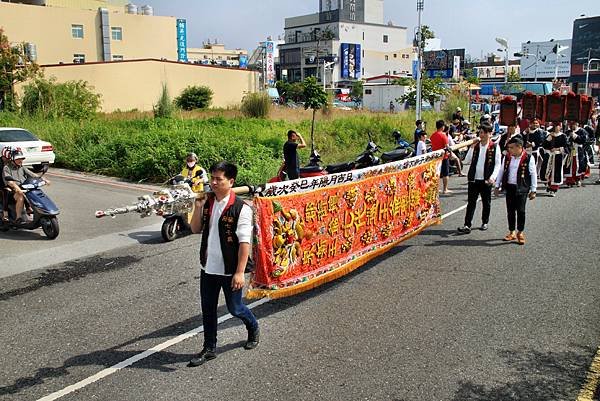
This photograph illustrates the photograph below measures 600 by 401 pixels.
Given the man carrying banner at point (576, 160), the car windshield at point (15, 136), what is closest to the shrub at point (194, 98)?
the car windshield at point (15, 136)

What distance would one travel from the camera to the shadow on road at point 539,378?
4.63m

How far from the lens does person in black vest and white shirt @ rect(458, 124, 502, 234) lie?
9.80 meters

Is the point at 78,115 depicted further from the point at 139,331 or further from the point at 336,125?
the point at 139,331

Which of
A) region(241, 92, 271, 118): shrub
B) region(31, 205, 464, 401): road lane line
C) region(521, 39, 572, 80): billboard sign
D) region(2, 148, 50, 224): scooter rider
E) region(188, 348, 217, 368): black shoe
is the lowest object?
region(31, 205, 464, 401): road lane line

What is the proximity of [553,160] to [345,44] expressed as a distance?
338 feet

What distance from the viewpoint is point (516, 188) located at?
940 cm

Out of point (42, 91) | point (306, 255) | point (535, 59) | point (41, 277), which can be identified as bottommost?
point (41, 277)

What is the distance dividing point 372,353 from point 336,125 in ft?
68.1

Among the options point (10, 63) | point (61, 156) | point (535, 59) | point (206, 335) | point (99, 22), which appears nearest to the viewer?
point (206, 335)

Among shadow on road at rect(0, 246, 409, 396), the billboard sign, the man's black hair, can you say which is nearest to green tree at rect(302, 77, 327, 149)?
shadow on road at rect(0, 246, 409, 396)

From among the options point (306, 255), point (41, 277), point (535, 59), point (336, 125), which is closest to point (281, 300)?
point (306, 255)

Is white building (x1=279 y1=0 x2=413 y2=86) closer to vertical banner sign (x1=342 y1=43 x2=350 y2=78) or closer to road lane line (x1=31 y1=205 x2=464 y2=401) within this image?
vertical banner sign (x1=342 y1=43 x2=350 y2=78)

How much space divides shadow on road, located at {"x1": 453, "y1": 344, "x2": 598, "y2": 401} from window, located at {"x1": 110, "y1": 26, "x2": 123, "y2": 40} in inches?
2404

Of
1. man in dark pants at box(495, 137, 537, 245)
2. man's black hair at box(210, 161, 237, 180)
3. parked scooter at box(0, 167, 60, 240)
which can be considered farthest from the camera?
parked scooter at box(0, 167, 60, 240)
